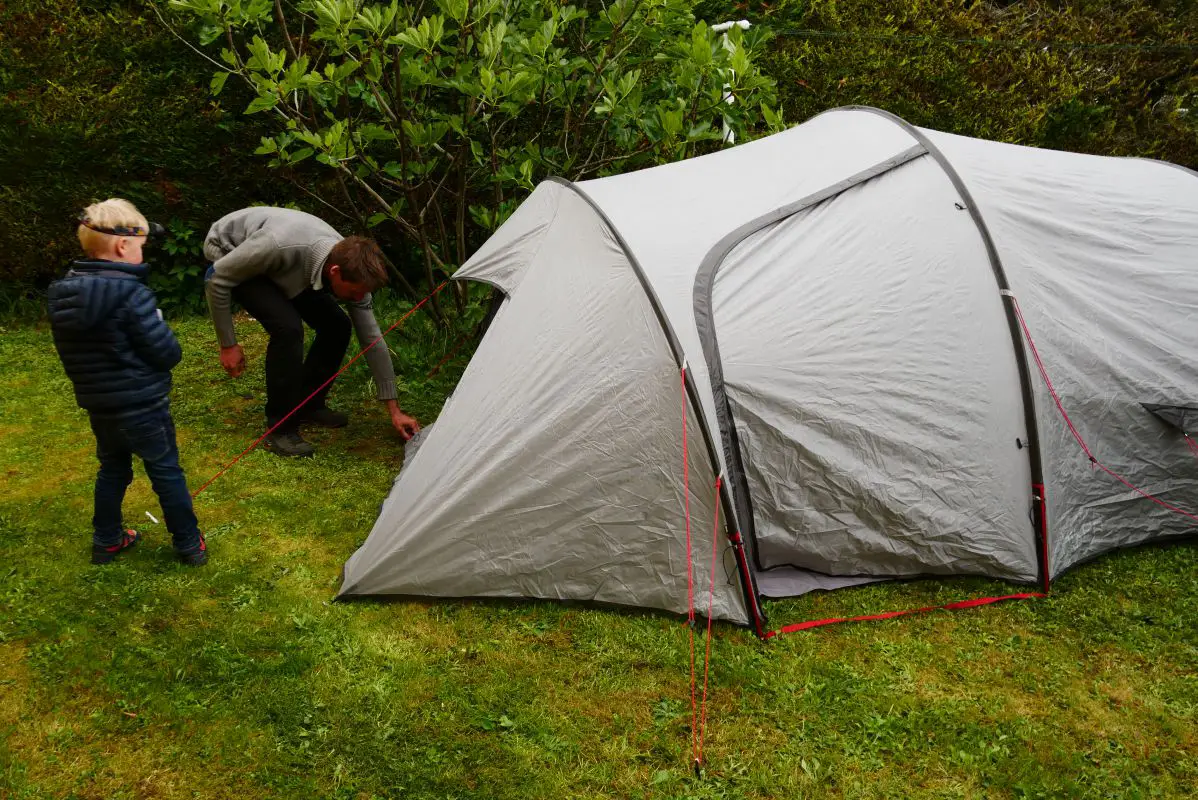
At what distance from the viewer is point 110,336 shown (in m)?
2.98

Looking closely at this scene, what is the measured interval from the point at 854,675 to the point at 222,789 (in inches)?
74.0

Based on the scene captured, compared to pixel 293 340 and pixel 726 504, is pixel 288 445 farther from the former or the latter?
pixel 726 504

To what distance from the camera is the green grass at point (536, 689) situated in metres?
2.46

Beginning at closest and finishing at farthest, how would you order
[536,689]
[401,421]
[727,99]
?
1. [536,689]
2. [401,421]
3. [727,99]

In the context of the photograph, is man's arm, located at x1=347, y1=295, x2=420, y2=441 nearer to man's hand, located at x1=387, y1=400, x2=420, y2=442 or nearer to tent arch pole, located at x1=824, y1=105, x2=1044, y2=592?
man's hand, located at x1=387, y1=400, x2=420, y2=442

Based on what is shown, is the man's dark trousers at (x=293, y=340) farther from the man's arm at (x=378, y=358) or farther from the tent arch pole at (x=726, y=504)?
the tent arch pole at (x=726, y=504)

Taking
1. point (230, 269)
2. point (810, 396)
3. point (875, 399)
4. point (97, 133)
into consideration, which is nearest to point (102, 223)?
point (230, 269)

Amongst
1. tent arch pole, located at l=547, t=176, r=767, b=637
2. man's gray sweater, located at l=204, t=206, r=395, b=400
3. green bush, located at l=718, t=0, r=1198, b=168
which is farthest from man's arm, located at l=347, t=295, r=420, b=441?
green bush, located at l=718, t=0, r=1198, b=168

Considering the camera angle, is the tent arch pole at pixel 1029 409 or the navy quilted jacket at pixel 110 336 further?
the tent arch pole at pixel 1029 409

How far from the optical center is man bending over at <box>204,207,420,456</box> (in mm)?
3943

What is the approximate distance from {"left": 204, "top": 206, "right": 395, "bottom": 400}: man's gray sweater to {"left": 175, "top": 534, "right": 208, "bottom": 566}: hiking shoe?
101 cm

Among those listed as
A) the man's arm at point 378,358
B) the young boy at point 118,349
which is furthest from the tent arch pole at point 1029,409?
the young boy at point 118,349

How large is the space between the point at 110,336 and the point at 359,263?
3.73ft

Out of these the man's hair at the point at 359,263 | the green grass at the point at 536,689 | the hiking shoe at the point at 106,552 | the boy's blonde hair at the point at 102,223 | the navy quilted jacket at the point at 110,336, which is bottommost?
the green grass at the point at 536,689
